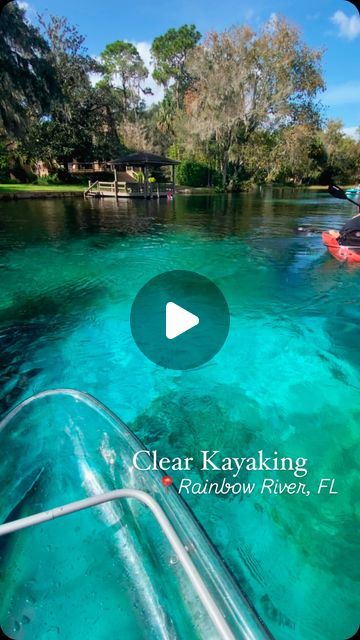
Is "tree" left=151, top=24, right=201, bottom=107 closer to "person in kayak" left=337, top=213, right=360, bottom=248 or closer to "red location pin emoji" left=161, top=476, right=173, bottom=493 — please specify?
"person in kayak" left=337, top=213, right=360, bottom=248

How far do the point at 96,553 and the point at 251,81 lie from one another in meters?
37.5

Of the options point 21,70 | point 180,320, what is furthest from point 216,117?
point 180,320

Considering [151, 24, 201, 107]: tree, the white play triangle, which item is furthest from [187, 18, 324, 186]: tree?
the white play triangle

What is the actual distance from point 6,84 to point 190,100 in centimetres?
2590

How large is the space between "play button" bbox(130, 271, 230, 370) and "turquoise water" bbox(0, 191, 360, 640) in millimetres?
241

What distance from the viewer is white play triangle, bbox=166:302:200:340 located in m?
6.06

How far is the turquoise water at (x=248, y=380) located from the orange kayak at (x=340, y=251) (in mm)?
287

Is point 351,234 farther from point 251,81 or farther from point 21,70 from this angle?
point 251,81

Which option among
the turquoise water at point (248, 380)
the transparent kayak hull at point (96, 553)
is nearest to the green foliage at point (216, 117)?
the turquoise water at point (248, 380)

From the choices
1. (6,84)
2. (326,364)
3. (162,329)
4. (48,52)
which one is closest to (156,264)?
(162,329)

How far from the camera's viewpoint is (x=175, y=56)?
49844mm

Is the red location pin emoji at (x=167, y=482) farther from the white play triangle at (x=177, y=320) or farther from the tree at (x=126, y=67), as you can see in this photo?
the tree at (x=126, y=67)

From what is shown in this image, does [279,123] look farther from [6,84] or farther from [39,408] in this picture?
[39,408]

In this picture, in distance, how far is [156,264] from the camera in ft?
33.3
